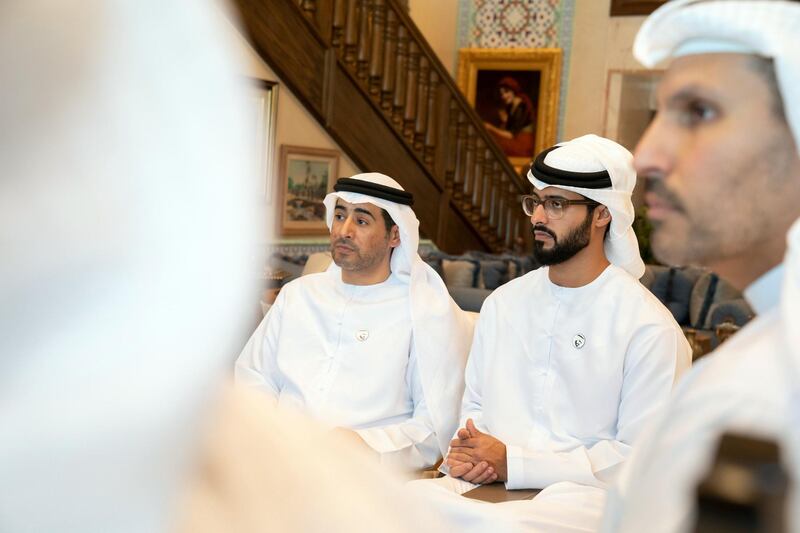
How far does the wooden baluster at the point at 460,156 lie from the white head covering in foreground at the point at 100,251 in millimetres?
9840

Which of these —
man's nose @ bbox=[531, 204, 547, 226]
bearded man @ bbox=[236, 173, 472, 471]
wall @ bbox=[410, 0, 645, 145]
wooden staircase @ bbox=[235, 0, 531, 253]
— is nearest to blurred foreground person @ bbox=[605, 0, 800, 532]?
man's nose @ bbox=[531, 204, 547, 226]

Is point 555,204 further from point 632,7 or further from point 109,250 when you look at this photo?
point 632,7

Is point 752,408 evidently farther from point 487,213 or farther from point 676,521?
point 487,213

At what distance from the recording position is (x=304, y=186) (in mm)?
9062

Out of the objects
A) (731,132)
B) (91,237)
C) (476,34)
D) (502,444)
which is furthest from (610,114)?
(91,237)

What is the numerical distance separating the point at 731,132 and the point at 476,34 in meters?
12.6

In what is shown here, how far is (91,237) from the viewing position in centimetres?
65

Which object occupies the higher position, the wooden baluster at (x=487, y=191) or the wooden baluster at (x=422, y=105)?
the wooden baluster at (x=422, y=105)

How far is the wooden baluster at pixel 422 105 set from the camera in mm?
9891

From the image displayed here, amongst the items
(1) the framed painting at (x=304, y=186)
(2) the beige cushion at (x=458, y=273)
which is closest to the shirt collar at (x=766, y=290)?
(2) the beige cushion at (x=458, y=273)

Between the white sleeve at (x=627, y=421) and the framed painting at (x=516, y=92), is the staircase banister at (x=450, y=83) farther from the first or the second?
the white sleeve at (x=627, y=421)

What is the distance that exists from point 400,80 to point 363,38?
28.0 inches

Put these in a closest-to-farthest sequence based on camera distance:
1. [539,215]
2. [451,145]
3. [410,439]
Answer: [539,215] < [410,439] < [451,145]

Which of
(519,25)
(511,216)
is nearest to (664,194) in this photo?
(511,216)
